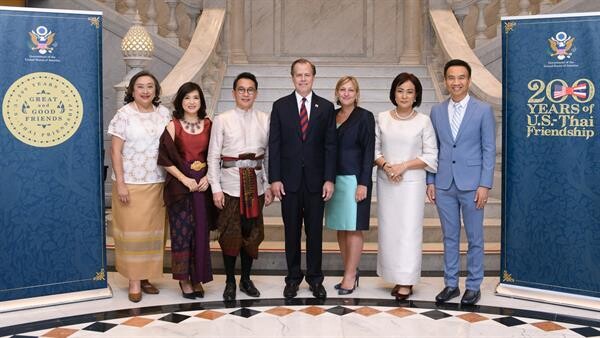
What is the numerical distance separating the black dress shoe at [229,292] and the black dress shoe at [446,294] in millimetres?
1341

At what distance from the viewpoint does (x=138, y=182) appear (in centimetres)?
548

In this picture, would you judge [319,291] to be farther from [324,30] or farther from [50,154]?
[324,30]

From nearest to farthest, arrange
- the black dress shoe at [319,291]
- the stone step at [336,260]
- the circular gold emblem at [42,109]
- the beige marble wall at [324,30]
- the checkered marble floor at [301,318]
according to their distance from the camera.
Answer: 1. the checkered marble floor at [301,318]
2. the circular gold emblem at [42,109]
3. the black dress shoe at [319,291]
4. the stone step at [336,260]
5. the beige marble wall at [324,30]

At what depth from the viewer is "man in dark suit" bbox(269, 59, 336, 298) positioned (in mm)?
5461

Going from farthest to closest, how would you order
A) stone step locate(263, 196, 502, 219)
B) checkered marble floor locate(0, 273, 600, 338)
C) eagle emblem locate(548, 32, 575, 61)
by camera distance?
stone step locate(263, 196, 502, 219) → eagle emblem locate(548, 32, 575, 61) → checkered marble floor locate(0, 273, 600, 338)

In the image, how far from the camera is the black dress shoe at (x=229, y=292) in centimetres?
554

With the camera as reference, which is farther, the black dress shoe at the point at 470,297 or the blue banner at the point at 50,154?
the black dress shoe at the point at 470,297

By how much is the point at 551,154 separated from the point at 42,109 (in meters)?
3.28

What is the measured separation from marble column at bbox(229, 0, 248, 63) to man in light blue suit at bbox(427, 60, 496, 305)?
4379 millimetres

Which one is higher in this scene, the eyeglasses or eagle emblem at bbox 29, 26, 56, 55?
eagle emblem at bbox 29, 26, 56, 55

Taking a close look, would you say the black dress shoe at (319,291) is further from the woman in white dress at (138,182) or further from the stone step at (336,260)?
the woman in white dress at (138,182)

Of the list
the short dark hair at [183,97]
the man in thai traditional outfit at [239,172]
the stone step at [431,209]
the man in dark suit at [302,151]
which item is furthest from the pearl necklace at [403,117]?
the stone step at [431,209]

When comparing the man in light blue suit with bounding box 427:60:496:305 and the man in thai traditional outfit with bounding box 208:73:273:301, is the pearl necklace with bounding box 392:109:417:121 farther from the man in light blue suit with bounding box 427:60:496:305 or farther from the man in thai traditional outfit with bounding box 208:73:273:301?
the man in thai traditional outfit with bounding box 208:73:273:301

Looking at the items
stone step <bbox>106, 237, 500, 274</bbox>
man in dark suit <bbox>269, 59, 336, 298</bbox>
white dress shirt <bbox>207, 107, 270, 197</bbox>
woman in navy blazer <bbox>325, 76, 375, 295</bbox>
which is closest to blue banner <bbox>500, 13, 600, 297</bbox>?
stone step <bbox>106, 237, 500, 274</bbox>
